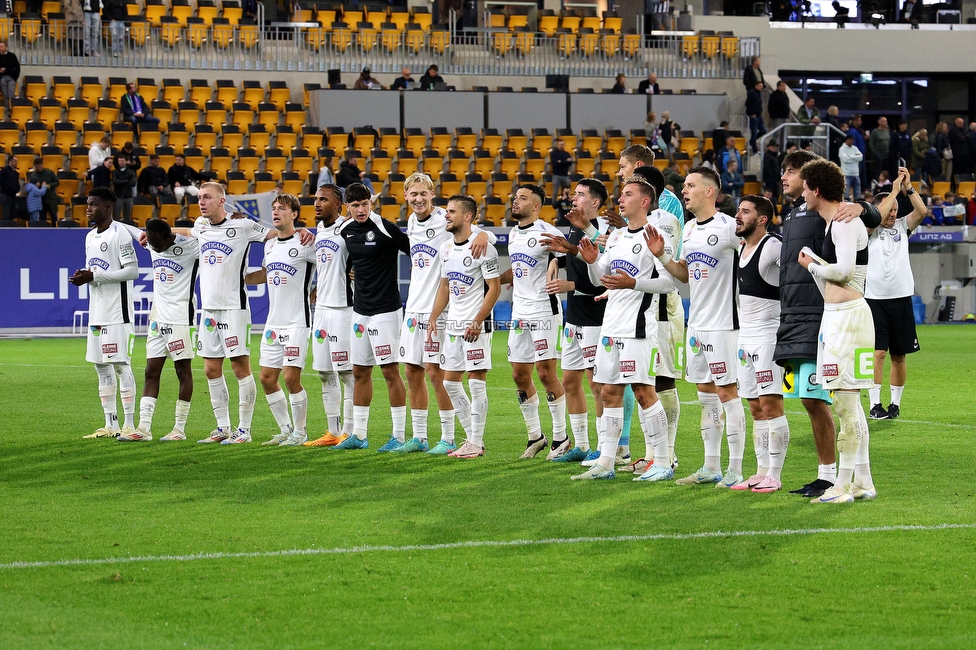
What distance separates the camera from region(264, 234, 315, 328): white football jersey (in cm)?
1156

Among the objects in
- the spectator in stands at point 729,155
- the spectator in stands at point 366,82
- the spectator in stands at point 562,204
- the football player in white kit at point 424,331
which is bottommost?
the football player in white kit at point 424,331

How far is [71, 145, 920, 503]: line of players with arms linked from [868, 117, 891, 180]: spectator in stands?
24.3 m

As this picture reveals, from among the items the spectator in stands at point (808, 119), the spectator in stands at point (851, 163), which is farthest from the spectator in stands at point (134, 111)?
Answer: the spectator in stands at point (851, 163)

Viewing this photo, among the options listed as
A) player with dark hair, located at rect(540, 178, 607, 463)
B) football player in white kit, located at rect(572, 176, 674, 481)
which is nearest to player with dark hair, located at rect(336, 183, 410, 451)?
player with dark hair, located at rect(540, 178, 607, 463)

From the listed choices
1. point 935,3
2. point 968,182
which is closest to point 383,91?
Result: point 968,182

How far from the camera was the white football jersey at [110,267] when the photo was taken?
11.9 m

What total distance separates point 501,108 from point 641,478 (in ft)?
82.9

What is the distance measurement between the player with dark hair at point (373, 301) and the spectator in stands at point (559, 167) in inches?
741

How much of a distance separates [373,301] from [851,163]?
2246 centimetres

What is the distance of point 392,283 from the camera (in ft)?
36.8

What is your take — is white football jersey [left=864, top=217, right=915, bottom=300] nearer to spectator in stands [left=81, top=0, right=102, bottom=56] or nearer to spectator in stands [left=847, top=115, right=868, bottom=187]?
spectator in stands [left=847, top=115, right=868, bottom=187]

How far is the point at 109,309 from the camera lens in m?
11.9

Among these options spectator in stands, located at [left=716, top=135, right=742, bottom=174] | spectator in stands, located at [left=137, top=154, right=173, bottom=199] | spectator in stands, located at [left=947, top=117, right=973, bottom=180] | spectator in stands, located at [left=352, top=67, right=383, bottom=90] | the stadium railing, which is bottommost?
spectator in stands, located at [left=137, top=154, right=173, bottom=199]

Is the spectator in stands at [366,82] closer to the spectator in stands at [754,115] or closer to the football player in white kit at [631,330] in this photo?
the spectator in stands at [754,115]
